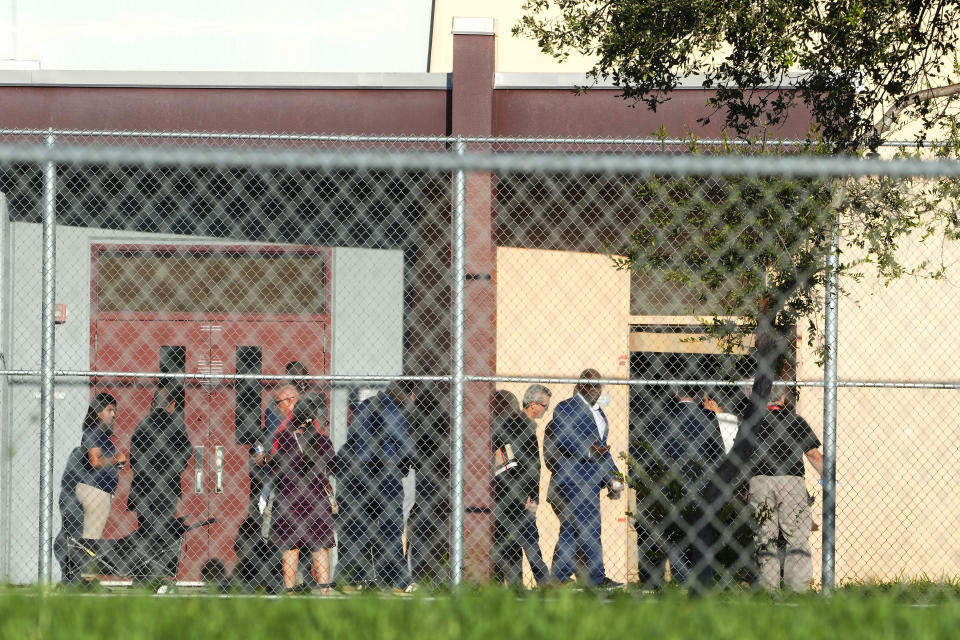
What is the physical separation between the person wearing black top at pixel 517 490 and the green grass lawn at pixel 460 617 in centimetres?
511

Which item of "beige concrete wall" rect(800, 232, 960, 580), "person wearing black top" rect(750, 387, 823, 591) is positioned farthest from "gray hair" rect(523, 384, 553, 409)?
"beige concrete wall" rect(800, 232, 960, 580)

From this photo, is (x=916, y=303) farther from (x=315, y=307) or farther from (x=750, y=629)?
(x=750, y=629)

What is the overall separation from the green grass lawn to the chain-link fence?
9.97 feet

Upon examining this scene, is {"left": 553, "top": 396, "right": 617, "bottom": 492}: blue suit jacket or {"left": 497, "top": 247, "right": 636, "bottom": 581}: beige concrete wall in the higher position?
{"left": 497, "top": 247, "right": 636, "bottom": 581}: beige concrete wall

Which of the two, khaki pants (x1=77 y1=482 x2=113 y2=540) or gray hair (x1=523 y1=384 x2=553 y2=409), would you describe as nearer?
khaki pants (x1=77 y1=482 x2=113 y2=540)

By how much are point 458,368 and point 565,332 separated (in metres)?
3.98

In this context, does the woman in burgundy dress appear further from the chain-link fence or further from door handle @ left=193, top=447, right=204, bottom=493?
door handle @ left=193, top=447, right=204, bottom=493

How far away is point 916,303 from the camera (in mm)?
9547

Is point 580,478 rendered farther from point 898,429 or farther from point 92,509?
point 92,509

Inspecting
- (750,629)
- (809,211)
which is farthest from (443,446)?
(750,629)

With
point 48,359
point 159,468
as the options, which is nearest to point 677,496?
point 48,359

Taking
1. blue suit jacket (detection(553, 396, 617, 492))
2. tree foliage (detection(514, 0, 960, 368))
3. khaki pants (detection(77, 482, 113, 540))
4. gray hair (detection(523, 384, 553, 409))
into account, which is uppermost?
tree foliage (detection(514, 0, 960, 368))

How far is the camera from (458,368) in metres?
6.51

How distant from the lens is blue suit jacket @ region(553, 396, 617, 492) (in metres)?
8.51
